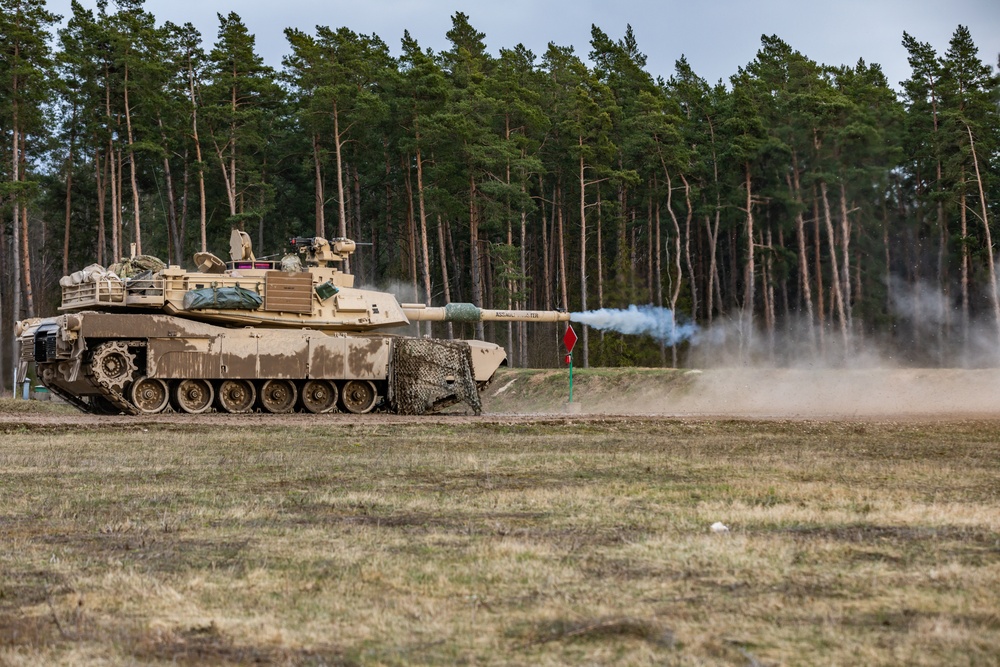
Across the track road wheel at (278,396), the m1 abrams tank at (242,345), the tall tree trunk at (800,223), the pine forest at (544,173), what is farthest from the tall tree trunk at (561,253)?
the track road wheel at (278,396)

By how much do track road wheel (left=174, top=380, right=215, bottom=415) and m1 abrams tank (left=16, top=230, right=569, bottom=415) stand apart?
0.09 feet

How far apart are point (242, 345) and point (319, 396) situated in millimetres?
2640

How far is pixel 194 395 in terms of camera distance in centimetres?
2944

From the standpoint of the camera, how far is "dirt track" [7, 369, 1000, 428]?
27.2 metres

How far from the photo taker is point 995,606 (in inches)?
252

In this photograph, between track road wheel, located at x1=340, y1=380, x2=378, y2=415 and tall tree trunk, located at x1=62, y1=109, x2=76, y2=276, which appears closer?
track road wheel, located at x1=340, y1=380, x2=378, y2=415

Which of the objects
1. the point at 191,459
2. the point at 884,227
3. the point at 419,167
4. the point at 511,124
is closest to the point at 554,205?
the point at 511,124

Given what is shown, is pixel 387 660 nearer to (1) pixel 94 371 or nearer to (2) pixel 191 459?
(2) pixel 191 459

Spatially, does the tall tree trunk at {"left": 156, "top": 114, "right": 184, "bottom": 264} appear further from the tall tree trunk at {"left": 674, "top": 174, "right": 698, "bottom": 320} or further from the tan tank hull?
Answer: the tan tank hull

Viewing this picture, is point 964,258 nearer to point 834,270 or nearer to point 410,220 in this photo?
point 834,270

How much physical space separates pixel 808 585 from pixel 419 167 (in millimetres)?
50041

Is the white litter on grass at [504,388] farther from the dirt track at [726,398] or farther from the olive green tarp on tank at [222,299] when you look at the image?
the olive green tarp on tank at [222,299]

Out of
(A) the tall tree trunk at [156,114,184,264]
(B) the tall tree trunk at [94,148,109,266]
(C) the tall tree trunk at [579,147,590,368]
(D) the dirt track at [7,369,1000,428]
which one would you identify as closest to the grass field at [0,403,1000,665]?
(D) the dirt track at [7,369,1000,428]

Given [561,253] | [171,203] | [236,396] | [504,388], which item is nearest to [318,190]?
[171,203]
